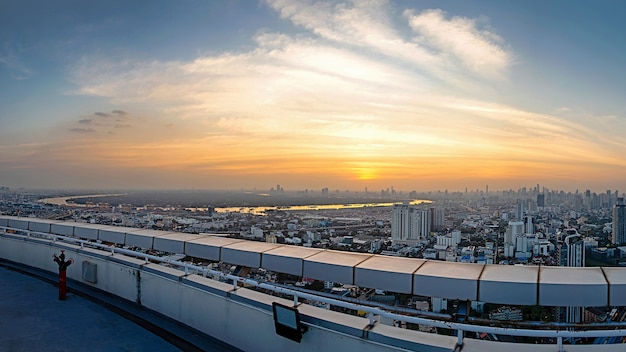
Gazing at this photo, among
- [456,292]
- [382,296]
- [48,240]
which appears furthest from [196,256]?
[48,240]

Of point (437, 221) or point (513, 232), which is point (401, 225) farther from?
point (513, 232)

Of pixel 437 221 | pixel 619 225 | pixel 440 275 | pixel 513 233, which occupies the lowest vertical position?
pixel 437 221

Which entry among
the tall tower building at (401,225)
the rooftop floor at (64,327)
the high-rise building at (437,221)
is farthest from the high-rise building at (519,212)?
the rooftop floor at (64,327)

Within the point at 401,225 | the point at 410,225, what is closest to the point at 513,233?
the point at 410,225

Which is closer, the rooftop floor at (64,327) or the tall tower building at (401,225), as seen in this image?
the rooftop floor at (64,327)

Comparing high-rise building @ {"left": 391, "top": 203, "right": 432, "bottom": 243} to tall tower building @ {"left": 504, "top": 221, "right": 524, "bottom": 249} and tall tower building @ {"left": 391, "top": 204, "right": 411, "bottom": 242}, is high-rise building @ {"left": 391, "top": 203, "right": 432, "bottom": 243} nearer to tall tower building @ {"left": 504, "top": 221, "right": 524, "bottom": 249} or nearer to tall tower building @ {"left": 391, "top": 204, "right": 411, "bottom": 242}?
tall tower building @ {"left": 391, "top": 204, "right": 411, "bottom": 242}

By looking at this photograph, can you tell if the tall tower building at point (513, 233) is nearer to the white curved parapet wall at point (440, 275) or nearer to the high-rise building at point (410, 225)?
the high-rise building at point (410, 225)
